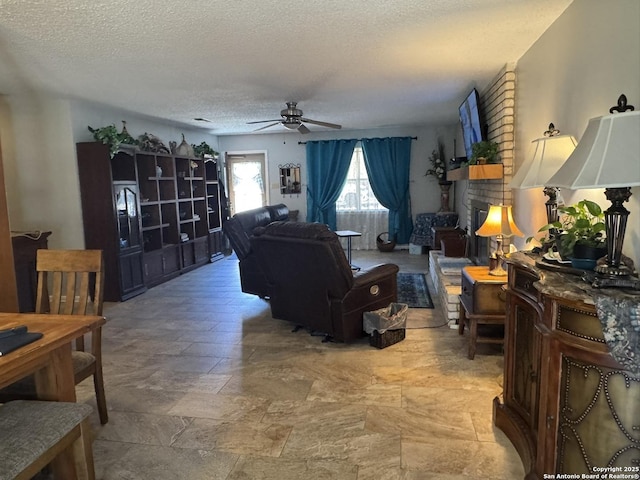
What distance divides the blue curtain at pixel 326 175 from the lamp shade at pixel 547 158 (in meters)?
5.98

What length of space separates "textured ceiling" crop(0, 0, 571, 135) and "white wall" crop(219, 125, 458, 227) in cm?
269

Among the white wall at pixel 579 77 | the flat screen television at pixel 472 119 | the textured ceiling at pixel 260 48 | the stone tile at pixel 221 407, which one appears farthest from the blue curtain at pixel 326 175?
the stone tile at pixel 221 407

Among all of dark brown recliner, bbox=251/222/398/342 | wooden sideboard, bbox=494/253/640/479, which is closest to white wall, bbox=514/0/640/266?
wooden sideboard, bbox=494/253/640/479

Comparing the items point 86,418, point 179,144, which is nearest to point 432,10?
point 86,418

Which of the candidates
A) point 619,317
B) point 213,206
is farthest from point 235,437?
point 213,206

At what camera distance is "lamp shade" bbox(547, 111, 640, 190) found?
1336 millimetres

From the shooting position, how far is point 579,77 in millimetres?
2355

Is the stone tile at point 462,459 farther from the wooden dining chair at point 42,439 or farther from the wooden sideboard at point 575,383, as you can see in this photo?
the wooden dining chair at point 42,439

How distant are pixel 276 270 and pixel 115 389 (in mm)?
1484

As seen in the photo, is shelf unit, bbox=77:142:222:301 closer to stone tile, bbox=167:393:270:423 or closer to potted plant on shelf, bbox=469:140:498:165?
stone tile, bbox=167:393:270:423

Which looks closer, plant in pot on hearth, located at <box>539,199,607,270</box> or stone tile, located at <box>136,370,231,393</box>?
plant in pot on hearth, located at <box>539,199,607,270</box>

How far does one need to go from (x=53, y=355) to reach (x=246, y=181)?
23.6ft

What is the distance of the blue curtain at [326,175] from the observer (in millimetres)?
8133

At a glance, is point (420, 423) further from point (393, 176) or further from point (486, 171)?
point (393, 176)
